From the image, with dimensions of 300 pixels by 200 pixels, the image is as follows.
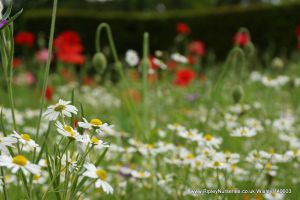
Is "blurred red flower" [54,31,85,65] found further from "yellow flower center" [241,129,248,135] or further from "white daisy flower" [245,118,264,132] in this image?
"yellow flower center" [241,129,248,135]

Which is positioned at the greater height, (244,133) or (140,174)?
(244,133)

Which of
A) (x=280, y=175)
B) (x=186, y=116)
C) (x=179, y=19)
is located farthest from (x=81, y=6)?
(x=280, y=175)

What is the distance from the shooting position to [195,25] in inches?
288

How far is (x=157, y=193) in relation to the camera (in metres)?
1.45

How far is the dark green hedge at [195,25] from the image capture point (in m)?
6.99

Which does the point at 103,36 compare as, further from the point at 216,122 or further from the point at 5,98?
the point at 216,122

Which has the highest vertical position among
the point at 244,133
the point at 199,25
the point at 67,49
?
the point at 199,25

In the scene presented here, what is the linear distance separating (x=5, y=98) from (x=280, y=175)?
2.80 metres

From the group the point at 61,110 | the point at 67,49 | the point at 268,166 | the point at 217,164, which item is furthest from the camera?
the point at 67,49

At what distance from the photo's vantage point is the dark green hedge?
699 cm

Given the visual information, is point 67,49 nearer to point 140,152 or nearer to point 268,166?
point 140,152

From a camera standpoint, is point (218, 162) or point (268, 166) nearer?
point (218, 162)

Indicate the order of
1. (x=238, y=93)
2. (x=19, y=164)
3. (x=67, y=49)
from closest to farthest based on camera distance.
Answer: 1. (x=19, y=164)
2. (x=238, y=93)
3. (x=67, y=49)

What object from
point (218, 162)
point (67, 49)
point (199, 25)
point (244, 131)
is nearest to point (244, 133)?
point (244, 131)
